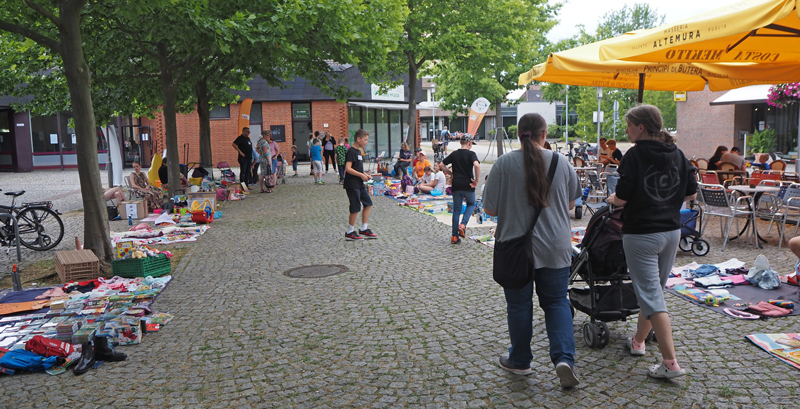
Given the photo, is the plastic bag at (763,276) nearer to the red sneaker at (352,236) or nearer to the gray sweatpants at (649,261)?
the gray sweatpants at (649,261)

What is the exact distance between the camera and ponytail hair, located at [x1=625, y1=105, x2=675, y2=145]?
164 inches

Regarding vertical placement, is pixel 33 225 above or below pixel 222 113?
below

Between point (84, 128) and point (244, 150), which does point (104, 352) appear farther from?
point (244, 150)

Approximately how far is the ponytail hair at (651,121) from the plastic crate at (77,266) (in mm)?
6666

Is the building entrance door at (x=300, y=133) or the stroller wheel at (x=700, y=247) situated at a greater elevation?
the building entrance door at (x=300, y=133)

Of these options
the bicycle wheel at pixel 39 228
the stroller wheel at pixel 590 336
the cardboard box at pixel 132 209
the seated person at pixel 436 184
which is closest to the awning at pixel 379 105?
the seated person at pixel 436 184

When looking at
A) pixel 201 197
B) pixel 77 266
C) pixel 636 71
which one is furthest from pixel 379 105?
pixel 77 266

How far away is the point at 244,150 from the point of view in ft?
63.0

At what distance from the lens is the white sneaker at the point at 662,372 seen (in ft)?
13.5

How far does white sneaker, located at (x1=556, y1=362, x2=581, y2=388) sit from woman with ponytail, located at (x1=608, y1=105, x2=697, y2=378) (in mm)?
604

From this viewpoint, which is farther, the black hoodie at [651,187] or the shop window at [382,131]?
the shop window at [382,131]

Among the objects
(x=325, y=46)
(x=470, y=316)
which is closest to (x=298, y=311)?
(x=470, y=316)

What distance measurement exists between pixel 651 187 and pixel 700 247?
4.66m

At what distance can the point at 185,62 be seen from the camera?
16.4m
